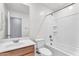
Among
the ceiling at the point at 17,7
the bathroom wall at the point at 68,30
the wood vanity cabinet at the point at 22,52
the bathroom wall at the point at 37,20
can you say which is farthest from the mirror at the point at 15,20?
the bathroom wall at the point at 68,30

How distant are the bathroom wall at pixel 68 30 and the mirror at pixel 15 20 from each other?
2.40 ft

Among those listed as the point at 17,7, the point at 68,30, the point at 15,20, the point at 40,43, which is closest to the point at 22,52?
the point at 40,43

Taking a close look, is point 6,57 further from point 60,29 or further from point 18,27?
point 60,29

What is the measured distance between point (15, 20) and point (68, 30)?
1.14 m

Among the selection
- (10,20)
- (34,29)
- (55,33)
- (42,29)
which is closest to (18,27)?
(10,20)

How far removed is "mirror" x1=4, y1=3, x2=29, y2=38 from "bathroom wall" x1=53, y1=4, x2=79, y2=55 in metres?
0.73

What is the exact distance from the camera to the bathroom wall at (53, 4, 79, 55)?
4.33ft

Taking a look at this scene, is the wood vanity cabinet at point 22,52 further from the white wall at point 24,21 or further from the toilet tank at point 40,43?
the white wall at point 24,21

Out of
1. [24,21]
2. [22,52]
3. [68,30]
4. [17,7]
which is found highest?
[17,7]

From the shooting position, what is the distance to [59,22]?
4.94 ft

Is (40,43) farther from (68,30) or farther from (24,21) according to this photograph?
(68,30)

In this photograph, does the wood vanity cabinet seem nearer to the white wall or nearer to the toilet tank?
the toilet tank

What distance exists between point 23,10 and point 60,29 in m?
0.96

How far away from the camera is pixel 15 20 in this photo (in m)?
1.17
